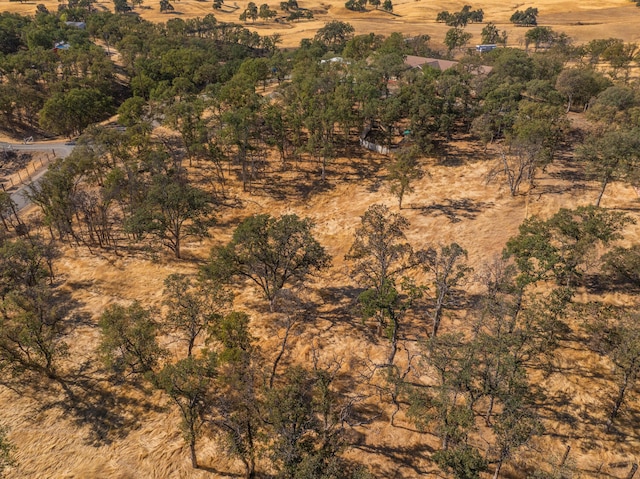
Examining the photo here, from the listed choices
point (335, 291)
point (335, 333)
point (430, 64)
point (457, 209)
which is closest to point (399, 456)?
point (335, 333)

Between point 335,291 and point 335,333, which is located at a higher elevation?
point 335,291

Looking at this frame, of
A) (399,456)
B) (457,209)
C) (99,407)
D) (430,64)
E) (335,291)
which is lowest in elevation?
(99,407)

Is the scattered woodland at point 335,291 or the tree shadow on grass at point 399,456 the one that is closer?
the scattered woodland at point 335,291

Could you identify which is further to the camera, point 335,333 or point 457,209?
point 457,209

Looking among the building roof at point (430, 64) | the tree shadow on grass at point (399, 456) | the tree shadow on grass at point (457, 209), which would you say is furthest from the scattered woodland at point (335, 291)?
the building roof at point (430, 64)

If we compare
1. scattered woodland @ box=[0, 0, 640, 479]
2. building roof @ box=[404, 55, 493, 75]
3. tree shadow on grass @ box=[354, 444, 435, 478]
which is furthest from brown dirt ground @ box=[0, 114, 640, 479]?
building roof @ box=[404, 55, 493, 75]

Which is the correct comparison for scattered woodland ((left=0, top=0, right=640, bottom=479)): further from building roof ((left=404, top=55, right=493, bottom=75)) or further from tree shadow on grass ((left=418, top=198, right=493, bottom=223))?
building roof ((left=404, top=55, right=493, bottom=75))

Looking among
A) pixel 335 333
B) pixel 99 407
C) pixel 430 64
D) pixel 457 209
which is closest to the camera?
pixel 99 407

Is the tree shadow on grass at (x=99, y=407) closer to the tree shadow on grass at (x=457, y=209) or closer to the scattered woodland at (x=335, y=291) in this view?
the scattered woodland at (x=335, y=291)

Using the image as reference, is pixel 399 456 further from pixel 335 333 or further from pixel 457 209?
pixel 457 209

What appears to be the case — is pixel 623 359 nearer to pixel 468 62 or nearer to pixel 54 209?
pixel 54 209
